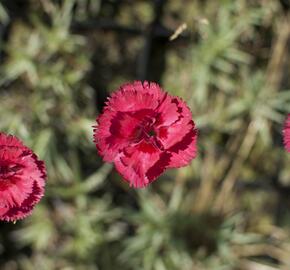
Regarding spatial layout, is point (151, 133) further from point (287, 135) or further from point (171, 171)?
point (171, 171)

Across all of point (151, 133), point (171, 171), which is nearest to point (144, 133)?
point (151, 133)

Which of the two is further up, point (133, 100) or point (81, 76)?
point (81, 76)

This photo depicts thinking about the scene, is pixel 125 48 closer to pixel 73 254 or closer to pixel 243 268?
pixel 73 254

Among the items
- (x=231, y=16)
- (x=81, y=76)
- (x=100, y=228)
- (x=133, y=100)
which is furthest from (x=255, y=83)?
(x=133, y=100)

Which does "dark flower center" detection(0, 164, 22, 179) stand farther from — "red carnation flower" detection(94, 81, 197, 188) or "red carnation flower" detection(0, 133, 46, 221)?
"red carnation flower" detection(94, 81, 197, 188)

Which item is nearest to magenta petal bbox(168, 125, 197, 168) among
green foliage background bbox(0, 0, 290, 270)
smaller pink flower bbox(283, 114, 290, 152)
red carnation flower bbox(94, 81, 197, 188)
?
red carnation flower bbox(94, 81, 197, 188)

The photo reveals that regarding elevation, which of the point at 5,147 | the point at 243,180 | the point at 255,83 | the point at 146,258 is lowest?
the point at 5,147
